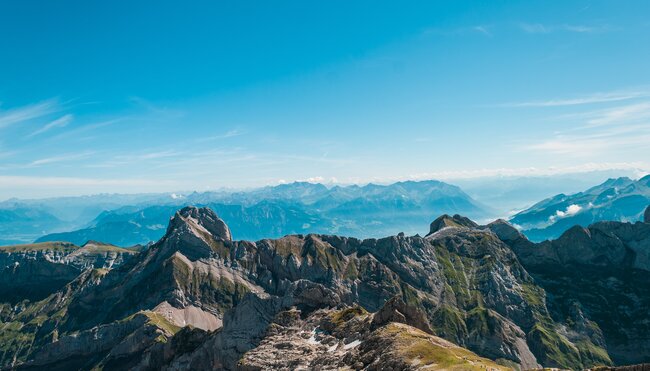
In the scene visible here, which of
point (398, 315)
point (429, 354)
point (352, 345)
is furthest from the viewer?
point (398, 315)

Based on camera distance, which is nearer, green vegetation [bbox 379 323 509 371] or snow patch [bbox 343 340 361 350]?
green vegetation [bbox 379 323 509 371]

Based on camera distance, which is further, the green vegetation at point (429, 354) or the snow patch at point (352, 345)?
the snow patch at point (352, 345)

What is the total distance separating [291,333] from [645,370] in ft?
328

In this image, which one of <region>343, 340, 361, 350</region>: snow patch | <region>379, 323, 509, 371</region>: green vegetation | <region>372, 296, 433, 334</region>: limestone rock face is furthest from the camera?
<region>372, 296, 433, 334</region>: limestone rock face

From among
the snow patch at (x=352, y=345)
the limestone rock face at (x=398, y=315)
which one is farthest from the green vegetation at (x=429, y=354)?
the limestone rock face at (x=398, y=315)

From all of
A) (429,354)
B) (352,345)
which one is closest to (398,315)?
(352,345)

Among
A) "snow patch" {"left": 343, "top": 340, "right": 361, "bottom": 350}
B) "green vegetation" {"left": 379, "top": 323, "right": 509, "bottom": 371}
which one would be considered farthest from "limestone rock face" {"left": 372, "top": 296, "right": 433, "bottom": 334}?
"green vegetation" {"left": 379, "top": 323, "right": 509, "bottom": 371}

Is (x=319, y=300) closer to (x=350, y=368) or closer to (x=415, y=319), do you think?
(x=415, y=319)

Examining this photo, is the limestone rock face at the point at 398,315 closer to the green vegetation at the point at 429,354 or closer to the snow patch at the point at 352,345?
the snow patch at the point at 352,345

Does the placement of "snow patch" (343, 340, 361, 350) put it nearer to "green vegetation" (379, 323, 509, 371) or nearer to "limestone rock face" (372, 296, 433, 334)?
"limestone rock face" (372, 296, 433, 334)

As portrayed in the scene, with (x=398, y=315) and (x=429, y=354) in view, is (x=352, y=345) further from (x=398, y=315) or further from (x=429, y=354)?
(x=429, y=354)

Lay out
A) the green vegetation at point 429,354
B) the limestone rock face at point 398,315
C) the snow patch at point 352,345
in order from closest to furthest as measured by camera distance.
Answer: the green vegetation at point 429,354 → the snow patch at point 352,345 → the limestone rock face at point 398,315

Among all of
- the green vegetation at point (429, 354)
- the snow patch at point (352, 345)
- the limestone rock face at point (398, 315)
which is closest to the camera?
A: the green vegetation at point (429, 354)

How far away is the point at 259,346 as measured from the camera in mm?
136500
